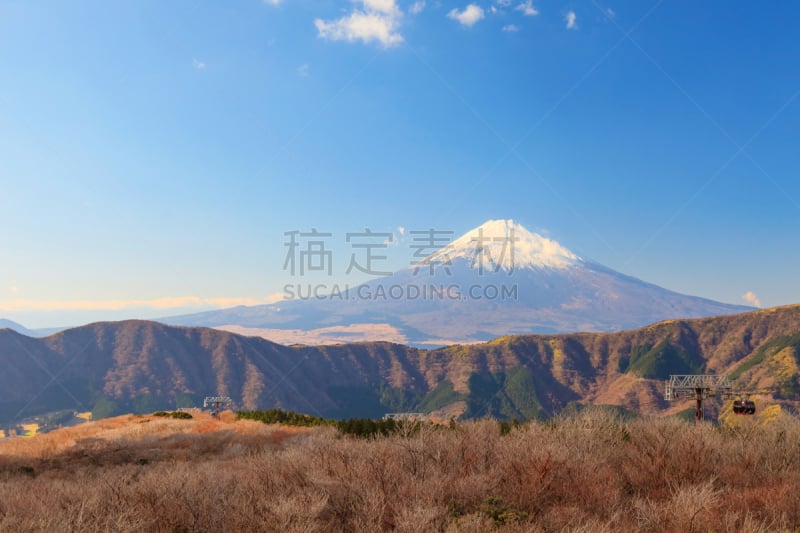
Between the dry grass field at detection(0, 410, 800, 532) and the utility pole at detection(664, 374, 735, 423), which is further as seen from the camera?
the utility pole at detection(664, 374, 735, 423)

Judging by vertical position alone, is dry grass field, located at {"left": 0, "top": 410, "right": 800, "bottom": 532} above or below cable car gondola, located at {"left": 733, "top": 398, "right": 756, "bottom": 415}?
above

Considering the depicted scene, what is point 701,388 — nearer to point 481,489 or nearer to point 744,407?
point 744,407

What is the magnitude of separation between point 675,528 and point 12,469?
2571cm

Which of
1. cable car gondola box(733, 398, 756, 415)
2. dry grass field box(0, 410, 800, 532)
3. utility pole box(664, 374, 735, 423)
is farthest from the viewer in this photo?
utility pole box(664, 374, 735, 423)

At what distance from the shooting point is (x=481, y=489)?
10.2 meters

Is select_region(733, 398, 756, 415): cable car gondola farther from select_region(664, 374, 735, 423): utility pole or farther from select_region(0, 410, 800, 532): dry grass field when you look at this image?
select_region(0, 410, 800, 532): dry grass field

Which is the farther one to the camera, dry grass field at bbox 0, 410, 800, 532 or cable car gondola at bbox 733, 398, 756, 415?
cable car gondola at bbox 733, 398, 756, 415

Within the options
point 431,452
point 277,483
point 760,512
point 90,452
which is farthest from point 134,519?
point 90,452

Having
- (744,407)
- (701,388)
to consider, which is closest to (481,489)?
(744,407)

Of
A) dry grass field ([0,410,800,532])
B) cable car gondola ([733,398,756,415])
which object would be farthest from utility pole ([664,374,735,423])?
dry grass field ([0,410,800,532])

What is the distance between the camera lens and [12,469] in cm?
2195

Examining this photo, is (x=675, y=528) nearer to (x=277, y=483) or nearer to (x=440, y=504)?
(x=440, y=504)

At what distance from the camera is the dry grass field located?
8.82 metres

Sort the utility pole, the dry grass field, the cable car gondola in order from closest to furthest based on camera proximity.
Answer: the dry grass field, the cable car gondola, the utility pole
